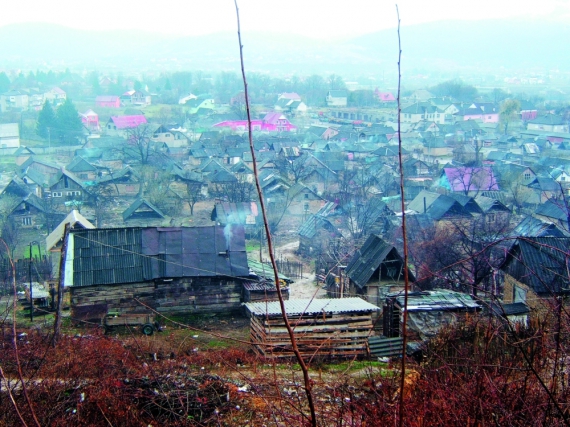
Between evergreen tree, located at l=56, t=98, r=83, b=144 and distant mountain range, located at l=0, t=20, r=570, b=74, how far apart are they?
3599 inches

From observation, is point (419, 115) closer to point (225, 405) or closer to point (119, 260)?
point (119, 260)

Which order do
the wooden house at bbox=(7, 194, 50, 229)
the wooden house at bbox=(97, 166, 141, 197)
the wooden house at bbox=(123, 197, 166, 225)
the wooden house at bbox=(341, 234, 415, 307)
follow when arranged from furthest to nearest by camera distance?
the wooden house at bbox=(97, 166, 141, 197) < the wooden house at bbox=(7, 194, 50, 229) < the wooden house at bbox=(123, 197, 166, 225) < the wooden house at bbox=(341, 234, 415, 307)

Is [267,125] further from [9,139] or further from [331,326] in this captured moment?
[331,326]

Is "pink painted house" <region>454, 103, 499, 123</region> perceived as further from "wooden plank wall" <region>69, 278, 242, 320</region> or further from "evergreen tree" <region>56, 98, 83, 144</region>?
"wooden plank wall" <region>69, 278, 242, 320</region>

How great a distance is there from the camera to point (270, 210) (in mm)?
21797

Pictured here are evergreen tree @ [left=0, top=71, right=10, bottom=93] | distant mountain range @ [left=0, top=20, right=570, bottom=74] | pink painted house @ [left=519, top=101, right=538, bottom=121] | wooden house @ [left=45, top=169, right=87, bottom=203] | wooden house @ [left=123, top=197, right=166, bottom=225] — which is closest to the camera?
wooden house @ [left=123, top=197, right=166, bottom=225]

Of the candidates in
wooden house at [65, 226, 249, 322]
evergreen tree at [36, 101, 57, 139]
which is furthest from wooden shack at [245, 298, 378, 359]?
evergreen tree at [36, 101, 57, 139]

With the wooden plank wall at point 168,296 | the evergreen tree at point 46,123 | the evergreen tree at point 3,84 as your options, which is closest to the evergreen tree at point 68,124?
the evergreen tree at point 46,123

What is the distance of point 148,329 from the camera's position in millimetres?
8844

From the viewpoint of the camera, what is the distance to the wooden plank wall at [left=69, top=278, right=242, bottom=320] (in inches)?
384

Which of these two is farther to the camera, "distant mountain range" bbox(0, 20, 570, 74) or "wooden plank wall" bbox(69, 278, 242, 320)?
"distant mountain range" bbox(0, 20, 570, 74)

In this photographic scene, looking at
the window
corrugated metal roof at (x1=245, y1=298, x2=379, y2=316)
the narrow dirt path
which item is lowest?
the narrow dirt path

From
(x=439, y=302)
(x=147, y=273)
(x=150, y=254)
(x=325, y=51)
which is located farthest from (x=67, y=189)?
(x=325, y=51)

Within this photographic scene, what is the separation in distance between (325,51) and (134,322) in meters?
174
